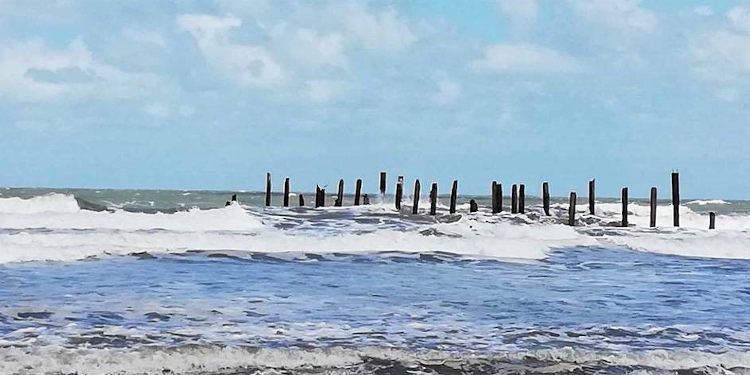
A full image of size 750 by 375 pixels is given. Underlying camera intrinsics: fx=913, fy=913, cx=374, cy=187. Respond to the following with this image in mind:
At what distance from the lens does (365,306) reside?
33.3 feet

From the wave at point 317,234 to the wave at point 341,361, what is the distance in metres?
8.93

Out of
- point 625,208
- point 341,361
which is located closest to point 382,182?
point 625,208

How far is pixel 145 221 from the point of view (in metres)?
29.2

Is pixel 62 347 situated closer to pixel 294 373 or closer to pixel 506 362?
pixel 294 373

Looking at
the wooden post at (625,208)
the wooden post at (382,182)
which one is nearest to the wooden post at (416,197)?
the wooden post at (382,182)

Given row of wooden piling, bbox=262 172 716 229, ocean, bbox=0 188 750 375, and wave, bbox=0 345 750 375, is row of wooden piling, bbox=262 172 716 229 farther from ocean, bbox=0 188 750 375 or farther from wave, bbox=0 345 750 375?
wave, bbox=0 345 750 375

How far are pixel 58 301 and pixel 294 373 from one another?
14.4ft

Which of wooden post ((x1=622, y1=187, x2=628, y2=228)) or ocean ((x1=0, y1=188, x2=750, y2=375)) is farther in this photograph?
wooden post ((x1=622, y1=187, x2=628, y2=228))

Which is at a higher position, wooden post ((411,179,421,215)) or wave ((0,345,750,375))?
wooden post ((411,179,421,215))

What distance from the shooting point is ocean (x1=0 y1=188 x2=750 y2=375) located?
7.05m

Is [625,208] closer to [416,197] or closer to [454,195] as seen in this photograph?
[454,195]

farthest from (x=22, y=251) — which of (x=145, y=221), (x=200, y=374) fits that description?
(x=145, y=221)

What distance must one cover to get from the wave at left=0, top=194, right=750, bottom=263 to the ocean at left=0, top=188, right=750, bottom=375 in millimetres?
130

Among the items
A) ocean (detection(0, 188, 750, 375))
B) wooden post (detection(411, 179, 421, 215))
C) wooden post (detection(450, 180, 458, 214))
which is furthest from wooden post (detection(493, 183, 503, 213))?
ocean (detection(0, 188, 750, 375))
